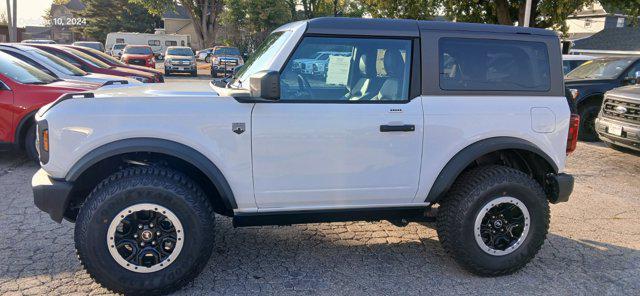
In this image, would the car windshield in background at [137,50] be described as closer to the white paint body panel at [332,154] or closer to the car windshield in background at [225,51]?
the car windshield in background at [225,51]

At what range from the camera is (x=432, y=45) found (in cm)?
350

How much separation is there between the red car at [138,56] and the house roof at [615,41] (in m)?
25.7

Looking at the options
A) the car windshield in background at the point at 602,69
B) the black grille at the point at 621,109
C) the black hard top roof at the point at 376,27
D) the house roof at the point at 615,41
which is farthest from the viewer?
the house roof at the point at 615,41

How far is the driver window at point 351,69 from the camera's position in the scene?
339cm

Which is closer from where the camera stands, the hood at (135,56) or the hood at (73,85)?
the hood at (73,85)

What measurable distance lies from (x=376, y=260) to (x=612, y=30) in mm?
35135

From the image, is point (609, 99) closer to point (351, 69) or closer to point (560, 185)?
point (560, 185)

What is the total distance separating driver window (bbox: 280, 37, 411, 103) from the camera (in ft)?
11.1

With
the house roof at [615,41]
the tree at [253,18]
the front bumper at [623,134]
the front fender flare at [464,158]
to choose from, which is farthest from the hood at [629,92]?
the tree at [253,18]

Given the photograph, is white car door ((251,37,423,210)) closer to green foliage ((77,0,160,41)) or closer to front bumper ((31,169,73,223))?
front bumper ((31,169,73,223))

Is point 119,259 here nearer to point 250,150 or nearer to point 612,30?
point 250,150

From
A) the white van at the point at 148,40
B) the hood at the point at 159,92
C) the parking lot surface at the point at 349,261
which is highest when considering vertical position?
the white van at the point at 148,40

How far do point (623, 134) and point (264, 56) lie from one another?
20.4 ft

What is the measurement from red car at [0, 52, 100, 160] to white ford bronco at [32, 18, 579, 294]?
11.9ft
